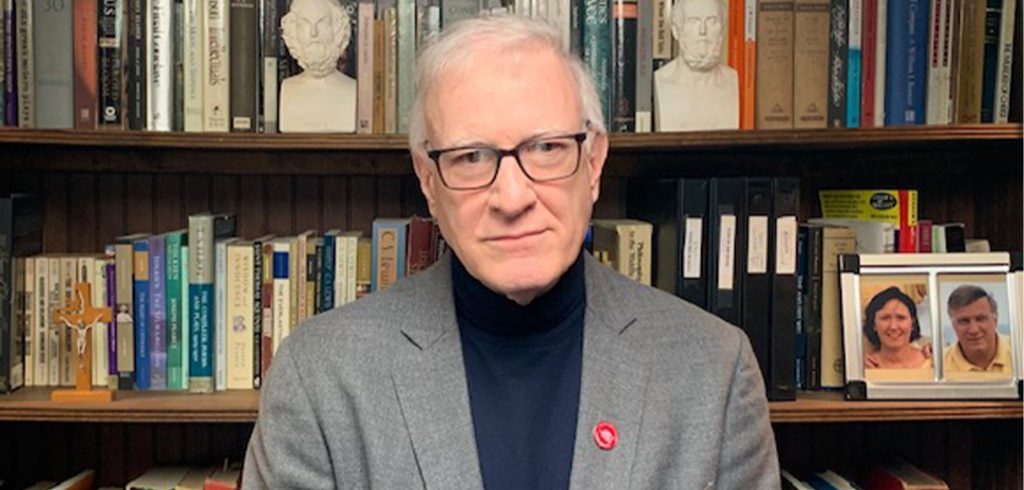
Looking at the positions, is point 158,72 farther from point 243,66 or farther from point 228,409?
point 228,409

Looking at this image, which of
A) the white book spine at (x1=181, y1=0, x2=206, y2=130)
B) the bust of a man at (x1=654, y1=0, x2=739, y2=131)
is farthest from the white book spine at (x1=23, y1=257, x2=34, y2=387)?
the bust of a man at (x1=654, y1=0, x2=739, y2=131)

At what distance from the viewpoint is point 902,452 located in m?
2.09

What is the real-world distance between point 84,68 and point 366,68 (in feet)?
1.42

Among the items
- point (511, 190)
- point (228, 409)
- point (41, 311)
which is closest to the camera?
point (511, 190)

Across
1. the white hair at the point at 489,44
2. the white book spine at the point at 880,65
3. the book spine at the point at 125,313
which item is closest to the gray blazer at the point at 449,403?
the white hair at the point at 489,44

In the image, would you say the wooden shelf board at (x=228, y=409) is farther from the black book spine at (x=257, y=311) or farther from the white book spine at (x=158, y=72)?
the white book spine at (x=158, y=72)

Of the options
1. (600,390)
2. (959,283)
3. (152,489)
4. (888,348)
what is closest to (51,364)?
(152,489)

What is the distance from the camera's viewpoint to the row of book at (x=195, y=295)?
5.82ft

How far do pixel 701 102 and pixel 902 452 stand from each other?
2.72 feet

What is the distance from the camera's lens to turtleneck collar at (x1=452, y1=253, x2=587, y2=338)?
1402 mm

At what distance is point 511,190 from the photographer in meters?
1.29

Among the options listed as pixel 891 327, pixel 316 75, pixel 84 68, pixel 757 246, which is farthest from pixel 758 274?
pixel 84 68

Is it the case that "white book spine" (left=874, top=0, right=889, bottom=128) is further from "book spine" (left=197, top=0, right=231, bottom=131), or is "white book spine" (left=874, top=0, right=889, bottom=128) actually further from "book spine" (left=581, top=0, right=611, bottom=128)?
"book spine" (left=197, top=0, right=231, bottom=131)

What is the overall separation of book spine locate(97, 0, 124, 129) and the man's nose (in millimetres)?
740
